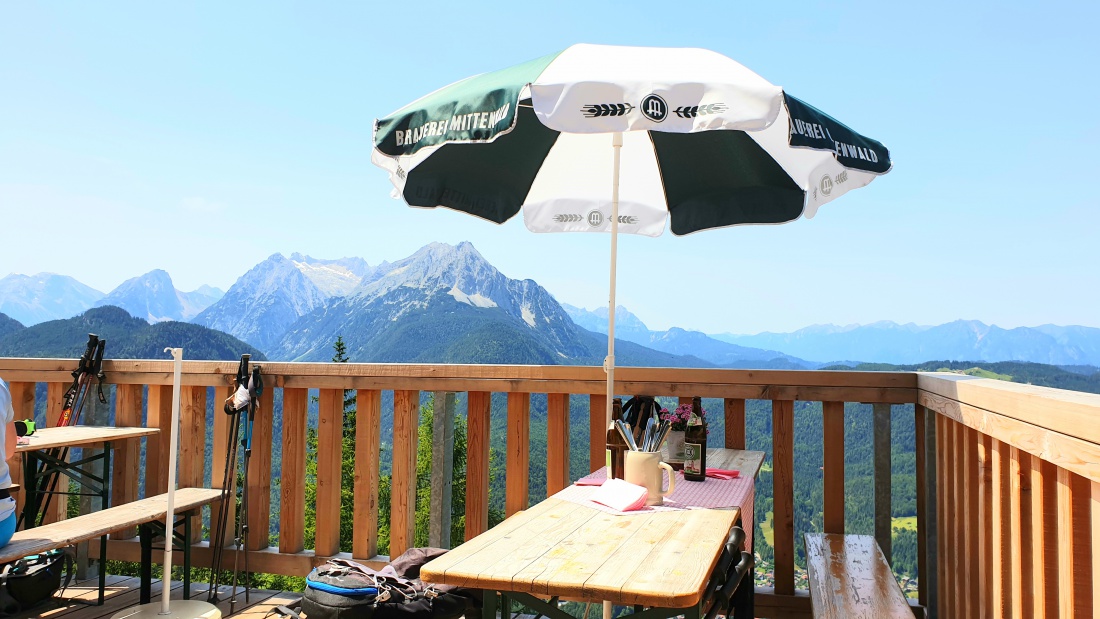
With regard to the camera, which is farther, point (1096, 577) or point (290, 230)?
point (290, 230)

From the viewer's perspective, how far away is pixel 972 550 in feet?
7.01

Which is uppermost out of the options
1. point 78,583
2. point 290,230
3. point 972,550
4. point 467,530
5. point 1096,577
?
point 290,230

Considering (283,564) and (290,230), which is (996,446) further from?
(290,230)

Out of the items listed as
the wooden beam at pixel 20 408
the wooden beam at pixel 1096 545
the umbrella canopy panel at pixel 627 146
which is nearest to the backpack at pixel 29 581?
the wooden beam at pixel 20 408

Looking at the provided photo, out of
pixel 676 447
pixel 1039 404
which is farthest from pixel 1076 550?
pixel 676 447

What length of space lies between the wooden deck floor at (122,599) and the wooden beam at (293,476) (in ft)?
0.82

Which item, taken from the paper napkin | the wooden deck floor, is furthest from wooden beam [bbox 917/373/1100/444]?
the wooden deck floor

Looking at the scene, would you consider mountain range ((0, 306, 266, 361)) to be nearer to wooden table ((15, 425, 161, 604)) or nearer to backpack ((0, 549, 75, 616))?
wooden table ((15, 425, 161, 604))

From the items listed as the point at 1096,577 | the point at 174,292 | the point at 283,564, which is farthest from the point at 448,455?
the point at 174,292

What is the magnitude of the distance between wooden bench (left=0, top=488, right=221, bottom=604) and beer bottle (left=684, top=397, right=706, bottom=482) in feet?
7.64

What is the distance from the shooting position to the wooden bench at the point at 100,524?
105 inches

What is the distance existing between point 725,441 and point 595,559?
2.01 m

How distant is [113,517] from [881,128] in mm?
97955

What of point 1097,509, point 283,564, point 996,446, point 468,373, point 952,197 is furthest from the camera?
point 952,197
